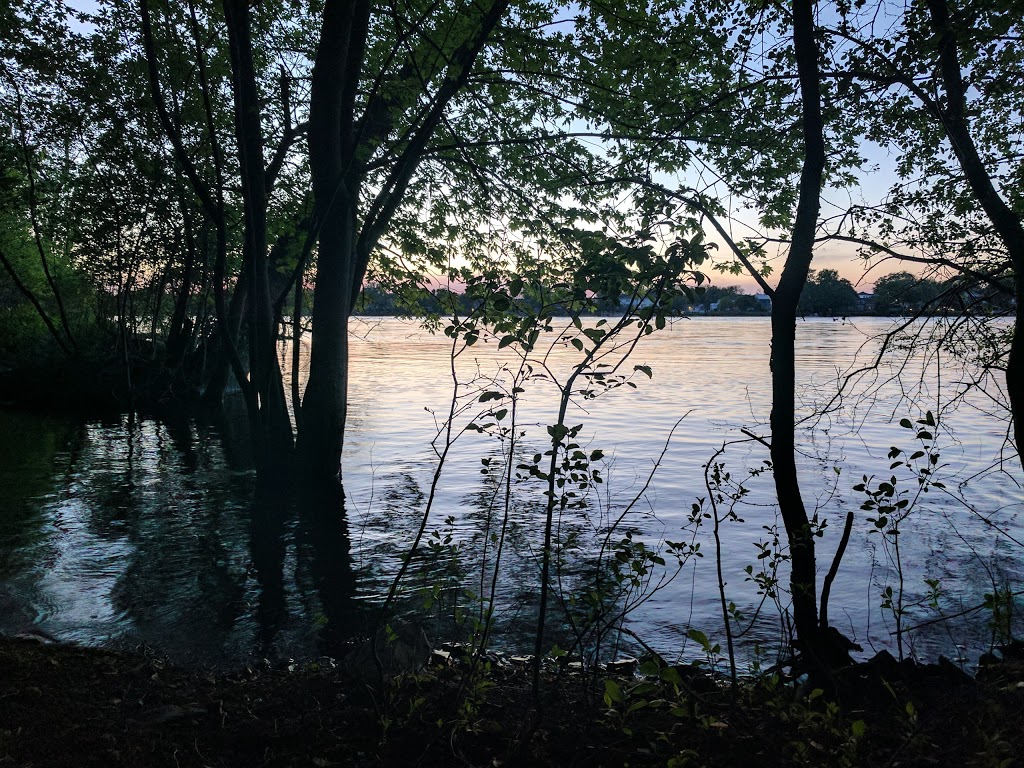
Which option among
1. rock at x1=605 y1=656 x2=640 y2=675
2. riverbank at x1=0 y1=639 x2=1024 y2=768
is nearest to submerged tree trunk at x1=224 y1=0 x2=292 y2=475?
riverbank at x1=0 y1=639 x2=1024 y2=768

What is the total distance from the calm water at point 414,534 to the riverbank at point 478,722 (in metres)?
1.18

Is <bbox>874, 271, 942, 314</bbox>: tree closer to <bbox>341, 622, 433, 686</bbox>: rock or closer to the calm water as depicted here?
the calm water

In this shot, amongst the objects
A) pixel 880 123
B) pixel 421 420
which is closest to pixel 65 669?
pixel 880 123

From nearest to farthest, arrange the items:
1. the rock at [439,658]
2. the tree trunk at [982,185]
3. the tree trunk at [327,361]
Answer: the rock at [439,658], the tree trunk at [982,185], the tree trunk at [327,361]

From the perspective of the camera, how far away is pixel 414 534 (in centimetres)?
1214

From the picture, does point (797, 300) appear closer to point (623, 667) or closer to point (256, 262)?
point (623, 667)

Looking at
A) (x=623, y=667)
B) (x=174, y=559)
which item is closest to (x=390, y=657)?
(x=623, y=667)

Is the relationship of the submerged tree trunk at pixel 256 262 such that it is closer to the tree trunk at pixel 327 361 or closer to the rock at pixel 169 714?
the tree trunk at pixel 327 361

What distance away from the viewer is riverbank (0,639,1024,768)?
4367 millimetres

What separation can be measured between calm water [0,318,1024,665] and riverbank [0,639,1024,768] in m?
1.18

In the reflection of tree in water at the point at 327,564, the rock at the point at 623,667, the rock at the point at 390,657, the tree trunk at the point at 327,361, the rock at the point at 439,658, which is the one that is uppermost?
the tree trunk at the point at 327,361

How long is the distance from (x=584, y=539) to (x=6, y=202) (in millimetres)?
14567

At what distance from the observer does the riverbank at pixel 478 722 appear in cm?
437

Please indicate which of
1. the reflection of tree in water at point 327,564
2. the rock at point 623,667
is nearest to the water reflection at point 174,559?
the reflection of tree in water at point 327,564
